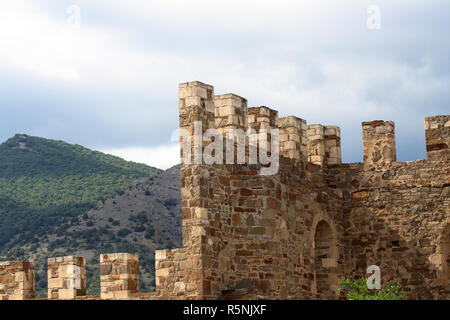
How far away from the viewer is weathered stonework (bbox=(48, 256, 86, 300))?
19.2 m

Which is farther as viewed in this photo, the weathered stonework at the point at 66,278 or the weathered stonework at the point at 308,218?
the weathered stonework at the point at 66,278

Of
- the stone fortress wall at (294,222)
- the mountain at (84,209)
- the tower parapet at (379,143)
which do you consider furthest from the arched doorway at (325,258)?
the mountain at (84,209)

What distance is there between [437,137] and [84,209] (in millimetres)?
29936

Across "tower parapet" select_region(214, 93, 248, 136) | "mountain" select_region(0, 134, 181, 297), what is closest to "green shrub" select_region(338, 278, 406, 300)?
"tower parapet" select_region(214, 93, 248, 136)

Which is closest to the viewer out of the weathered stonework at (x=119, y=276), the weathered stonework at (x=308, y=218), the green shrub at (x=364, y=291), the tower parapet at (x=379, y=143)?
the weathered stonework at (x=308, y=218)

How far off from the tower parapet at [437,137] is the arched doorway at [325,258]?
9.61 ft

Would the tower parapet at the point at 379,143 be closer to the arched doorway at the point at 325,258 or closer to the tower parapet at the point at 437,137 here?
the tower parapet at the point at 437,137

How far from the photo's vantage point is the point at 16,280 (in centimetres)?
1981

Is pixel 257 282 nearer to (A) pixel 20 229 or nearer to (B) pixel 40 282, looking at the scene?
(B) pixel 40 282

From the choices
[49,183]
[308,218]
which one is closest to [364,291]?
[308,218]

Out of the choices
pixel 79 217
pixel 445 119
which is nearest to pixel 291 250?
pixel 445 119

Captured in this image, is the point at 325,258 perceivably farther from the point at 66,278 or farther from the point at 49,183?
the point at 49,183

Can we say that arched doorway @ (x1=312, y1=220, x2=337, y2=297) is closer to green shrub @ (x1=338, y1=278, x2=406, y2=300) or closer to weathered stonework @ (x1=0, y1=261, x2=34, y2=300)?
green shrub @ (x1=338, y1=278, x2=406, y2=300)

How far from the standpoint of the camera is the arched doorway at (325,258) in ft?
70.7
